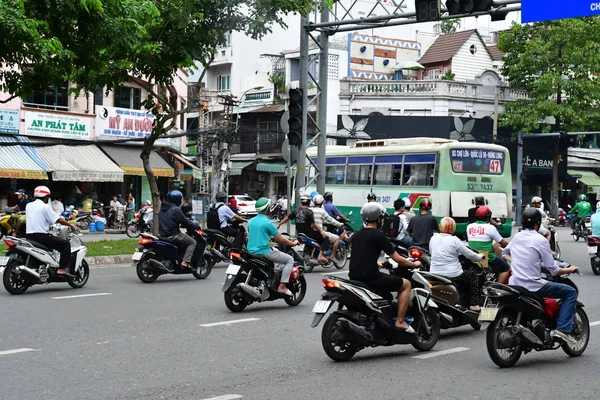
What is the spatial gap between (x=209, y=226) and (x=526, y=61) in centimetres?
3043

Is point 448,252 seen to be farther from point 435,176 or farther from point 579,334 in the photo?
point 435,176

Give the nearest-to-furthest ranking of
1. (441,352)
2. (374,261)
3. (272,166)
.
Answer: (374,261), (441,352), (272,166)

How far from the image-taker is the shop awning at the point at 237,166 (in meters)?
54.0

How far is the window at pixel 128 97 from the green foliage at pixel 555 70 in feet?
63.0

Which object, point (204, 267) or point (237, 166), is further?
point (237, 166)

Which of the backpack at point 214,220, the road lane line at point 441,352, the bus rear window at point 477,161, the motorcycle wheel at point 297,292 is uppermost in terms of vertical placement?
the bus rear window at point 477,161

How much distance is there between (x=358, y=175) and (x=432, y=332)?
18200 millimetres

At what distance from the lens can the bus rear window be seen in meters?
24.3

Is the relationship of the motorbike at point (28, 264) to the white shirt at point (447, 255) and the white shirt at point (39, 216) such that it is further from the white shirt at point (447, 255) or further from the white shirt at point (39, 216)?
the white shirt at point (447, 255)

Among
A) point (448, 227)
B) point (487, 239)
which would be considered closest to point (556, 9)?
point (487, 239)

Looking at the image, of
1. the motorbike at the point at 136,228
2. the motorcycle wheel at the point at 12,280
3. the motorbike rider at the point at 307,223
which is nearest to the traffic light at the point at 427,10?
the motorbike rider at the point at 307,223

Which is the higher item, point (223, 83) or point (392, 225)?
point (223, 83)

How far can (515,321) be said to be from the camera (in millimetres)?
8039

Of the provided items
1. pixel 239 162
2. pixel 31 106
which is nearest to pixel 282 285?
Answer: pixel 31 106
